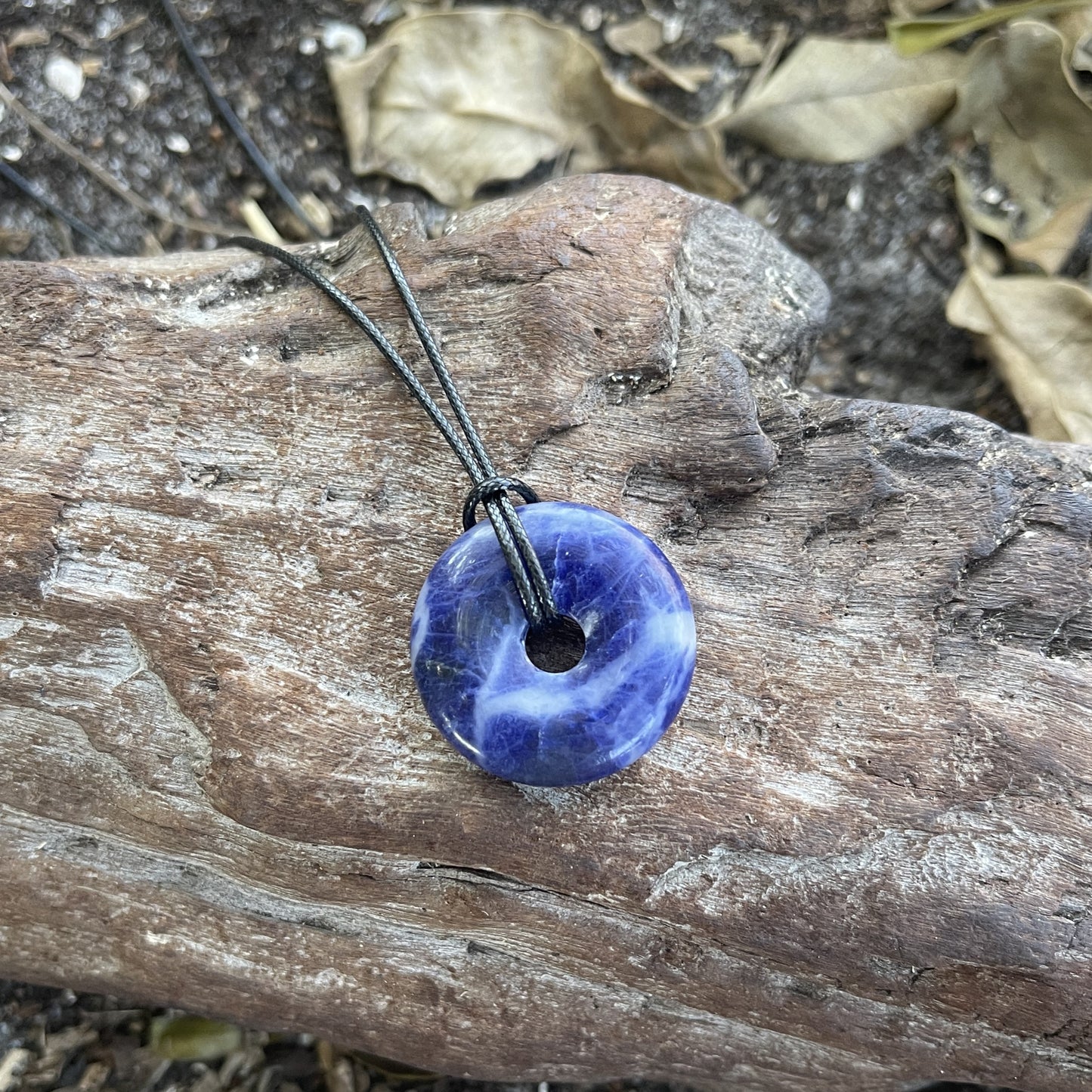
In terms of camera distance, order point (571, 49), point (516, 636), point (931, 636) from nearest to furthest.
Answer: point (516, 636)
point (931, 636)
point (571, 49)

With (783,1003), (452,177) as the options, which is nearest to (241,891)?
(783,1003)

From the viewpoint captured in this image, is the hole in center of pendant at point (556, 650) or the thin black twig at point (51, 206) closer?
the hole in center of pendant at point (556, 650)

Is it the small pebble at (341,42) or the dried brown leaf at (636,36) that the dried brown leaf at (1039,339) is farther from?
the small pebble at (341,42)

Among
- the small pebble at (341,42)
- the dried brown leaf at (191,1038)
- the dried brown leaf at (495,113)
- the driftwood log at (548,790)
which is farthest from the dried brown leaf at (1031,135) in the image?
the dried brown leaf at (191,1038)

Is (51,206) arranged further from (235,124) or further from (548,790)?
(548,790)

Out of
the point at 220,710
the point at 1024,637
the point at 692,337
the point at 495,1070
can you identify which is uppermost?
the point at 692,337

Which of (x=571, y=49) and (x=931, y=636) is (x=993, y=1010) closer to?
(x=931, y=636)

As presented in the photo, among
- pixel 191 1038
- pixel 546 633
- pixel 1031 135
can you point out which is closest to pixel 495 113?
pixel 1031 135
